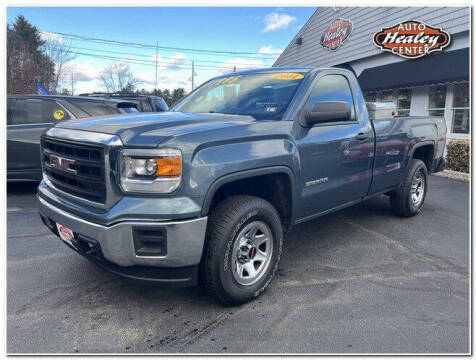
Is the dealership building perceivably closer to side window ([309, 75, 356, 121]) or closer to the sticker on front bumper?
side window ([309, 75, 356, 121])

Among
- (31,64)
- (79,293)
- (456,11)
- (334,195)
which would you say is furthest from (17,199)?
(31,64)

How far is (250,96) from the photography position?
140 inches

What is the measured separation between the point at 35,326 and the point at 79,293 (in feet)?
1.54

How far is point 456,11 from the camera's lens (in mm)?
10711

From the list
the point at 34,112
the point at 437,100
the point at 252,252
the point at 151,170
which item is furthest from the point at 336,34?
the point at 151,170

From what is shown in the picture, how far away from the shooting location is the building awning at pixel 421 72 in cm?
1028

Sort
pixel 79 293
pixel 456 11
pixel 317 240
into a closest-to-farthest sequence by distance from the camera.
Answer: pixel 79 293 → pixel 317 240 → pixel 456 11

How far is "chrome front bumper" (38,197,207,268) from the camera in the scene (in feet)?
7.60

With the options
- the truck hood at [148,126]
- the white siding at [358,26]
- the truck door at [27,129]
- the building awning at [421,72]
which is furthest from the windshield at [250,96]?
the white siding at [358,26]

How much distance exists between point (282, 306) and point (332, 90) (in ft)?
7.43

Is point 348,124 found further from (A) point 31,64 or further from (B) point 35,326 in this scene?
(A) point 31,64

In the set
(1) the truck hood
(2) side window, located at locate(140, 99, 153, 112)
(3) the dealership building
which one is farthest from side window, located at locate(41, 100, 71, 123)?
(3) the dealership building

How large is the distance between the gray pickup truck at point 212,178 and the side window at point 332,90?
0.02 m

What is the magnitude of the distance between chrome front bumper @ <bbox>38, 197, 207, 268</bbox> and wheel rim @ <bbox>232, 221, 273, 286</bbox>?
0.40 meters
